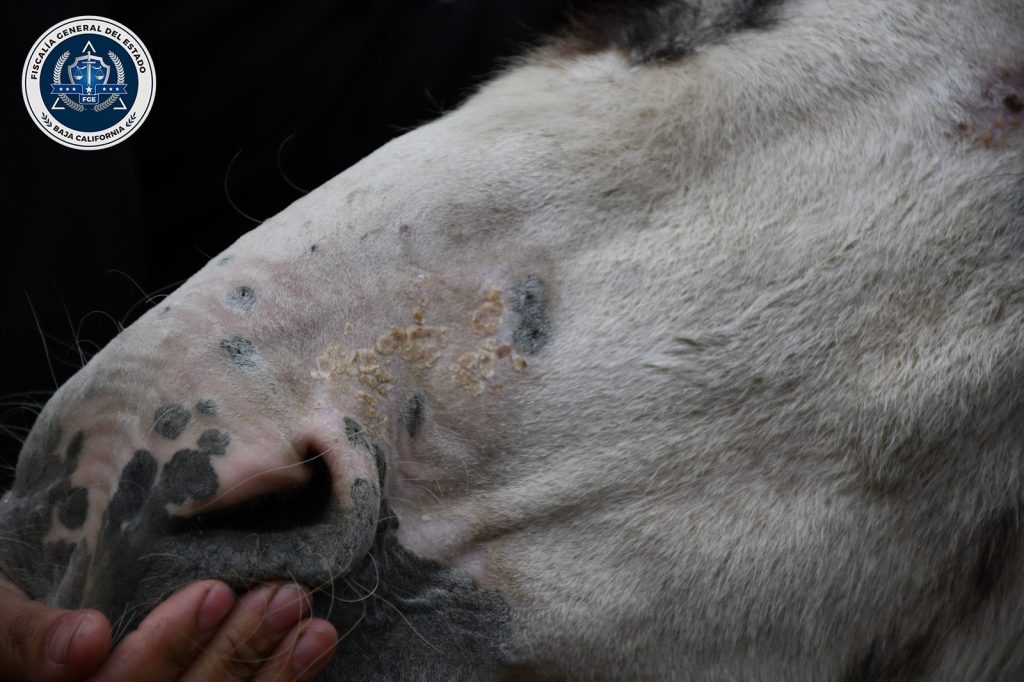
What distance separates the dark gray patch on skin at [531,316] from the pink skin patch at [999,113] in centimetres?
39

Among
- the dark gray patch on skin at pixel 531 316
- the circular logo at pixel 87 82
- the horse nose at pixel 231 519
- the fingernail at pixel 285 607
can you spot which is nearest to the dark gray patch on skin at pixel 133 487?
the horse nose at pixel 231 519

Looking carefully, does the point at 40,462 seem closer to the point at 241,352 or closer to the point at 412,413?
the point at 241,352

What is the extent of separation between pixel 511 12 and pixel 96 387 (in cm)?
101

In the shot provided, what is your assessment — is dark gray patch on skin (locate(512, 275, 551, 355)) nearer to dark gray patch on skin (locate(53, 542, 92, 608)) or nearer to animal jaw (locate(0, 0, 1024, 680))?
animal jaw (locate(0, 0, 1024, 680))

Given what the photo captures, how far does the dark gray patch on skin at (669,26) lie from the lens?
3.25 ft

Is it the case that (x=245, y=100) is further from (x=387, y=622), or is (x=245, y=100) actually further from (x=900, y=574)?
(x=900, y=574)

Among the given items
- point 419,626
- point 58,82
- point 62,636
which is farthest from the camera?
point 58,82

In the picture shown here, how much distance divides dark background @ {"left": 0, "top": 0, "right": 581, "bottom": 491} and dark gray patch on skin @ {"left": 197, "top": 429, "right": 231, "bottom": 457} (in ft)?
1.81

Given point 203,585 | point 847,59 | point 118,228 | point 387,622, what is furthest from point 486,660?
point 118,228

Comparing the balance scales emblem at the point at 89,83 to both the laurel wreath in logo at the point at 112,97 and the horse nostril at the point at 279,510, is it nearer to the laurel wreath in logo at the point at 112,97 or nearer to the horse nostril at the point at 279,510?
the laurel wreath in logo at the point at 112,97

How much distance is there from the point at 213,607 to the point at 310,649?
80 millimetres

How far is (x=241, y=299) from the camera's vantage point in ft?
2.74

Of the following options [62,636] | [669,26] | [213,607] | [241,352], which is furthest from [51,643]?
[669,26]

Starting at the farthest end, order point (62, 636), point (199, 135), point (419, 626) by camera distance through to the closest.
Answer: point (199, 135) → point (419, 626) → point (62, 636)
